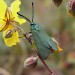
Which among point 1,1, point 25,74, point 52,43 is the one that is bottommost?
point 25,74

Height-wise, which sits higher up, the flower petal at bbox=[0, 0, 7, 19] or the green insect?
the flower petal at bbox=[0, 0, 7, 19]

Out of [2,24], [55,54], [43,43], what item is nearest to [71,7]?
[43,43]

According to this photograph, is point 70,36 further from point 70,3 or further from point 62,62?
point 70,3

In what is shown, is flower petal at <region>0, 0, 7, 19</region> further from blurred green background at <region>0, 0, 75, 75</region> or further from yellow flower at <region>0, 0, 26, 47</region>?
blurred green background at <region>0, 0, 75, 75</region>

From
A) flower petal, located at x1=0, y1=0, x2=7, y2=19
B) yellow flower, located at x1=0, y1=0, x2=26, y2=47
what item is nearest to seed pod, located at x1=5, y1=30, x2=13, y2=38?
yellow flower, located at x1=0, y1=0, x2=26, y2=47

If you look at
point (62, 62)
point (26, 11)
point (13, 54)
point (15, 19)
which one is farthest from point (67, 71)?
point (15, 19)

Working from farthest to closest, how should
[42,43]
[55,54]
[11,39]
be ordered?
[55,54] → [11,39] → [42,43]

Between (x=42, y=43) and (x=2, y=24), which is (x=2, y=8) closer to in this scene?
(x=2, y=24)
